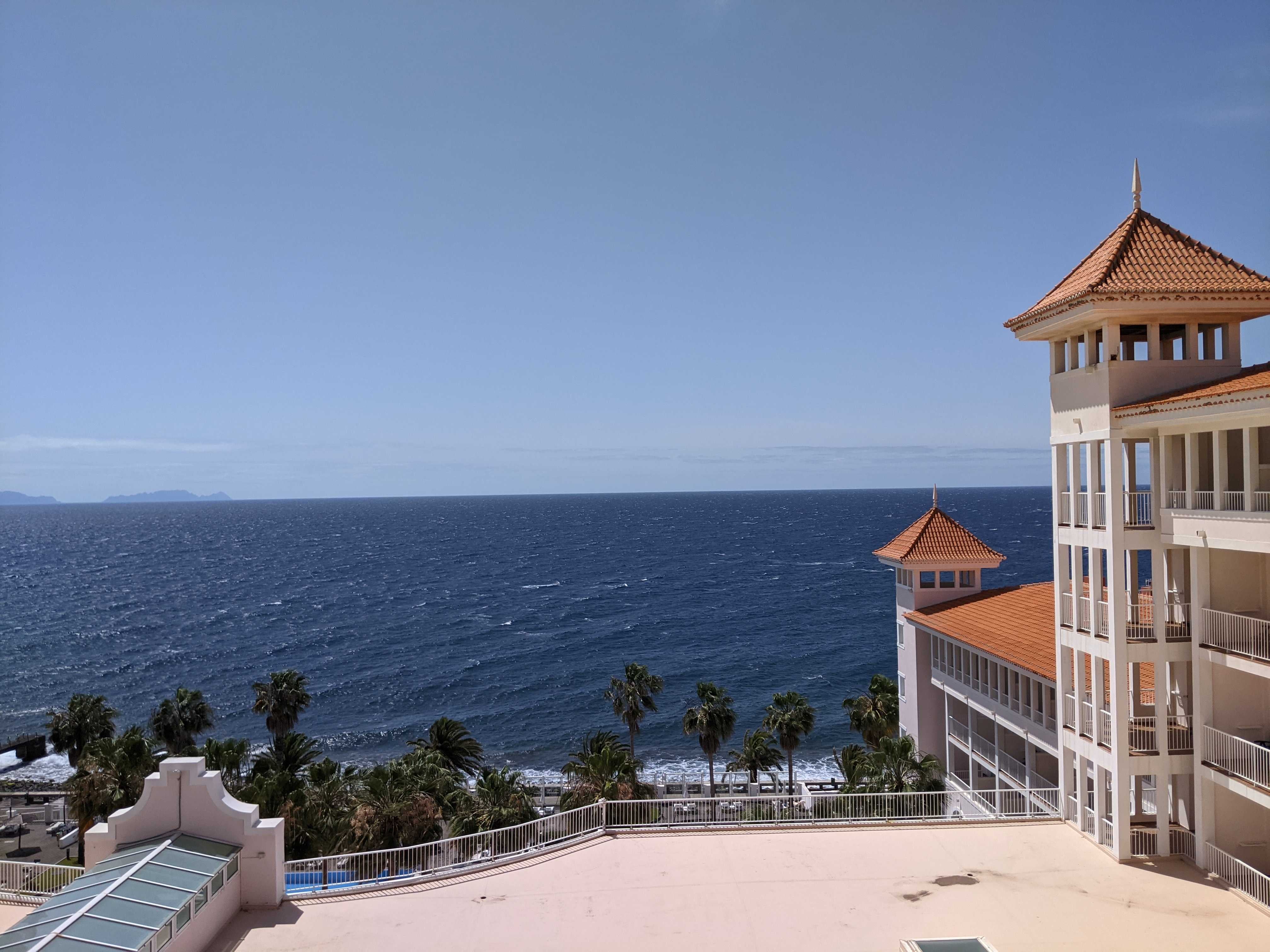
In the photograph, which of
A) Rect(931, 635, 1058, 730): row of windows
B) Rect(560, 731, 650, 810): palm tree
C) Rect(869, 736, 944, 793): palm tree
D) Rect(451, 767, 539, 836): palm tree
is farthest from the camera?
Rect(560, 731, 650, 810): palm tree

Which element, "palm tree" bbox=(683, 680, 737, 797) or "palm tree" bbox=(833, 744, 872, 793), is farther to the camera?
"palm tree" bbox=(683, 680, 737, 797)

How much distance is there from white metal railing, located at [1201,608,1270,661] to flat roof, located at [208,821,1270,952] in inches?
197

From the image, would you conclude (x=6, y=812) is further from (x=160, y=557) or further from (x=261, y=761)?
(x=160, y=557)

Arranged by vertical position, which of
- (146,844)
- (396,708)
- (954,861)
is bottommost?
(396,708)

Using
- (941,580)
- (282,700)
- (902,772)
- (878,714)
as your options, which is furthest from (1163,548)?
(282,700)

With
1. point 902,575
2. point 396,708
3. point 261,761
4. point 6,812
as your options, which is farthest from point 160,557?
point 902,575

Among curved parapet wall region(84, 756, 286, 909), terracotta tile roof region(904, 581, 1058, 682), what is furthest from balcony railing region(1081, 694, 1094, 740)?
curved parapet wall region(84, 756, 286, 909)

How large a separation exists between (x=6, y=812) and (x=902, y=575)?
4591cm

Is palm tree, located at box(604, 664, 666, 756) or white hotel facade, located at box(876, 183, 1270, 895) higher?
white hotel facade, located at box(876, 183, 1270, 895)

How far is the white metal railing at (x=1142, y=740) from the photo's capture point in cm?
2009

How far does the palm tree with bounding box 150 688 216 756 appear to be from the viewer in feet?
142

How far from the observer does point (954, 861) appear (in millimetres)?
20438

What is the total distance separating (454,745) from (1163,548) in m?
31.0

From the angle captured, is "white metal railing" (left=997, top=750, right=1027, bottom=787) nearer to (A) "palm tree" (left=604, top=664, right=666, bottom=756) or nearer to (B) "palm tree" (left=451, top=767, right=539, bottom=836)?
(B) "palm tree" (left=451, top=767, right=539, bottom=836)
